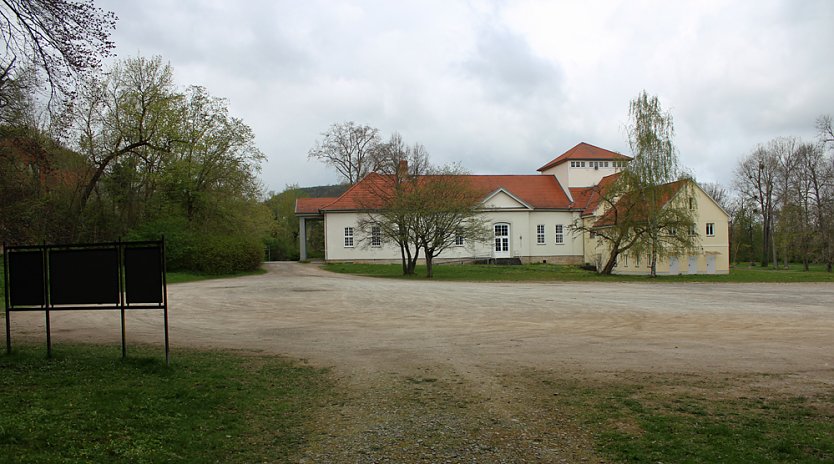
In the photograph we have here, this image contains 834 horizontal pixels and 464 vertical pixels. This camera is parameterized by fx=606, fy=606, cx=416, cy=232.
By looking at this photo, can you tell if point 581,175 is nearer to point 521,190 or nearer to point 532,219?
point 521,190

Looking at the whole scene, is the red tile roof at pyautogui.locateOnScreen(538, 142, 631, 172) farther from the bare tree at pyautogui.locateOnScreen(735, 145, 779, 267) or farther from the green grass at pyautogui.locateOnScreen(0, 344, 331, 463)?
the green grass at pyautogui.locateOnScreen(0, 344, 331, 463)

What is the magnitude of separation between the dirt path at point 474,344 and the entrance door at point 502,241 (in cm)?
3099

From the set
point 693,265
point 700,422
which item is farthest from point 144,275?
point 693,265

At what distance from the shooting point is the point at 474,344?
13.1 meters

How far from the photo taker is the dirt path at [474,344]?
6594 millimetres

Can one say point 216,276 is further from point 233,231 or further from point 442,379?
point 442,379

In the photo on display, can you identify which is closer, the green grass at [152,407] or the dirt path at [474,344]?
the green grass at [152,407]

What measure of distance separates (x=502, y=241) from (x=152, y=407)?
52.5 metres

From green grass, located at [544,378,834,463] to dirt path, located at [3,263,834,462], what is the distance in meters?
0.47

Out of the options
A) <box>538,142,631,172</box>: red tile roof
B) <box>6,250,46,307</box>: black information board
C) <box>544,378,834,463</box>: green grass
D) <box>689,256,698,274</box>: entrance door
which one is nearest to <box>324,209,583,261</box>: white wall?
<box>538,142,631,172</box>: red tile roof

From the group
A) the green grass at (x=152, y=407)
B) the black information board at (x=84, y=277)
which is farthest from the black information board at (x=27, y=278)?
the green grass at (x=152, y=407)

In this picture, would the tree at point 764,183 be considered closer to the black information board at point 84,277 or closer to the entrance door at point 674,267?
the entrance door at point 674,267

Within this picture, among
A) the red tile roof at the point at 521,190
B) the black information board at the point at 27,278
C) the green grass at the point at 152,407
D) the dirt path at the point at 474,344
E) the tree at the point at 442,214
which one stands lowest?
the dirt path at the point at 474,344

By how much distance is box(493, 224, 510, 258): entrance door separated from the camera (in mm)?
58188
